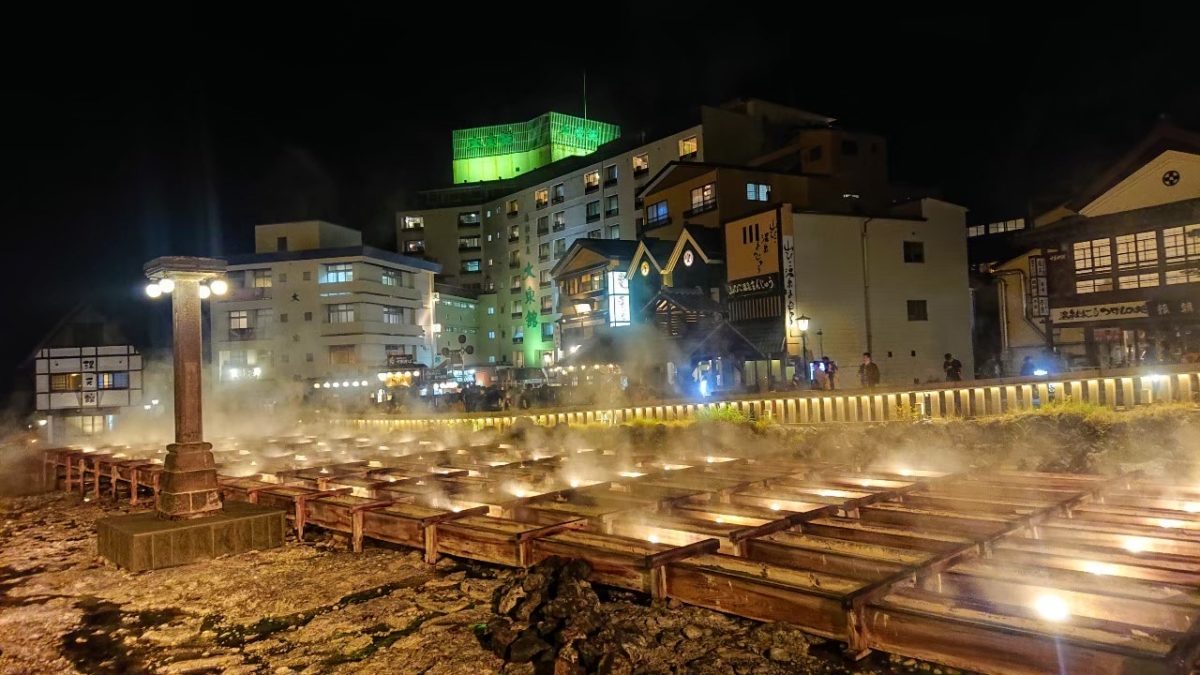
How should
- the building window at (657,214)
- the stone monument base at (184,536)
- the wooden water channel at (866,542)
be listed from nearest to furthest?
the wooden water channel at (866,542) → the stone monument base at (184,536) → the building window at (657,214)

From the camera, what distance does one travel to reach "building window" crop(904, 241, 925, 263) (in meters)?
30.8

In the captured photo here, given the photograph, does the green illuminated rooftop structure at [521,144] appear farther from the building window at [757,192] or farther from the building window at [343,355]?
the building window at [757,192]

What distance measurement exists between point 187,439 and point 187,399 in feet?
1.96

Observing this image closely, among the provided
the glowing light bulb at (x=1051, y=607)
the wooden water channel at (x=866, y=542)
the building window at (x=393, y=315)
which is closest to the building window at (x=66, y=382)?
the building window at (x=393, y=315)

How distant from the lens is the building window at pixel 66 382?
37.2 m

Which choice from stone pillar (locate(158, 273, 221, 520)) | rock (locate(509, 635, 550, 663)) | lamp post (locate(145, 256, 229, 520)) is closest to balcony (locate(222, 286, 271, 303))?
lamp post (locate(145, 256, 229, 520))

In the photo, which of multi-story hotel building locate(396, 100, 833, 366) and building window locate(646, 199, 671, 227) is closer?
building window locate(646, 199, 671, 227)

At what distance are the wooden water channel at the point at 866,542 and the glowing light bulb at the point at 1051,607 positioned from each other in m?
0.01

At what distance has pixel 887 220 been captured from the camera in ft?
98.5

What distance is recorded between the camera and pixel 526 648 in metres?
5.96

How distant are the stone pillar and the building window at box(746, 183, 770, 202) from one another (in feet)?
88.7

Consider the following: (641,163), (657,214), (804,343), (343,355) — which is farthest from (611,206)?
(804,343)

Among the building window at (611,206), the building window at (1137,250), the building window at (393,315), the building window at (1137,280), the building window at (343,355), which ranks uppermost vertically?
the building window at (611,206)

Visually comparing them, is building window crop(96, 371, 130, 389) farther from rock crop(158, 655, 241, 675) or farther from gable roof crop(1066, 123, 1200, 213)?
gable roof crop(1066, 123, 1200, 213)
